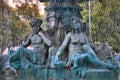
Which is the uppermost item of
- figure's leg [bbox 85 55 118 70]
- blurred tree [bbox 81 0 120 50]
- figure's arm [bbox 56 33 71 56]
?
blurred tree [bbox 81 0 120 50]

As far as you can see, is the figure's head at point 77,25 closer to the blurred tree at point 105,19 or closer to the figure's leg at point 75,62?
the figure's leg at point 75,62

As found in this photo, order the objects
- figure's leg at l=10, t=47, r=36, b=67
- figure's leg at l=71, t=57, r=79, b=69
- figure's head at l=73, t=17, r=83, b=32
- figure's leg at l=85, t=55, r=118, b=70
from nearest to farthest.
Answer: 1. figure's leg at l=71, t=57, r=79, b=69
2. figure's leg at l=85, t=55, r=118, b=70
3. figure's head at l=73, t=17, r=83, b=32
4. figure's leg at l=10, t=47, r=36, b=67

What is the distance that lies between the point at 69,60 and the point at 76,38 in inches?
29.3

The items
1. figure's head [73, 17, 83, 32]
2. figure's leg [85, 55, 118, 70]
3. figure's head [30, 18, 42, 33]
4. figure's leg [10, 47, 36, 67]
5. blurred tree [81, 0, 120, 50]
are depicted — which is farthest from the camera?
blurred tree [81, 0, 120, 50]

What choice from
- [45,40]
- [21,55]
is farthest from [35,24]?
[21,55]

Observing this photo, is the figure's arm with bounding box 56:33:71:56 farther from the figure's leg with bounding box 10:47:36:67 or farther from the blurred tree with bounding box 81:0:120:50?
the blurred tree with bounding box 81:0:120:50

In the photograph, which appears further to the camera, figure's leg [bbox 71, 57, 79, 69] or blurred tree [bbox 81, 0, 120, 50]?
blurred tree [bbox 81, 0, 120, 50]

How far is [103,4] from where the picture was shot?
34.7m

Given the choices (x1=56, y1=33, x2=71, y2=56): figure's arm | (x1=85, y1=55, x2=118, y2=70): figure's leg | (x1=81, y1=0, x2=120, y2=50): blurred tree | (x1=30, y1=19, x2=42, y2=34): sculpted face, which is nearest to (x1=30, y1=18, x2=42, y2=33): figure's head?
(x1=30, y1=19, x2=42, y2=34): sculpted face

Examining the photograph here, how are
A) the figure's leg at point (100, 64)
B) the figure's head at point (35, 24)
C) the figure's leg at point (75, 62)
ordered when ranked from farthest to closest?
the figure's head at point (35, 24) → the figure's leg at point (100, 64) → the figure's leg at point (75, 62)

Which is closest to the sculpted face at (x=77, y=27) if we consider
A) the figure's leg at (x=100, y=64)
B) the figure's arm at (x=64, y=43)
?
the figure's arm at (x=64, y=43)

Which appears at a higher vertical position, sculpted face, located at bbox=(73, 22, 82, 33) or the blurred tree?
the blurred tree

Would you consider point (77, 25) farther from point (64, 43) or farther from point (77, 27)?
point (64, 43)

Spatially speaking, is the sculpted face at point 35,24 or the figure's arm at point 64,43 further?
the sculpted face at point 35,24
